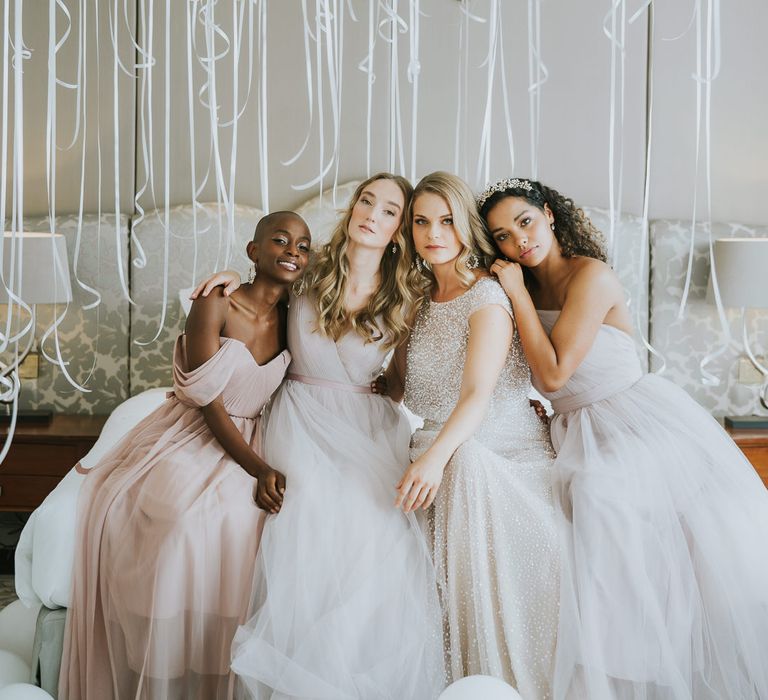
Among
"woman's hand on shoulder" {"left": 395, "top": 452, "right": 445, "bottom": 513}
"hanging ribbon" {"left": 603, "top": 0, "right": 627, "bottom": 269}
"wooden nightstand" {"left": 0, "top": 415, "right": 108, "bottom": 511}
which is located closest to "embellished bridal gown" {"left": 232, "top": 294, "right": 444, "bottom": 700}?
"woman's hand on shoulder" {"left": 395, "top": 452, "right": 445, "bottom": 513}

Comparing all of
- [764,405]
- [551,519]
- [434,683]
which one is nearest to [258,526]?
[434,683]

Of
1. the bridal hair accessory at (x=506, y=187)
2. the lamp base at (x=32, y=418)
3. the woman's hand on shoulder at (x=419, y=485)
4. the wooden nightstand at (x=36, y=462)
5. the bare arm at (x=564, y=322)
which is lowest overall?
the wooden nightstand at (x=36, y=462)

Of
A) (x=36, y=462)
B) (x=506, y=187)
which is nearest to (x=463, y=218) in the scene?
(x=506, y=187)

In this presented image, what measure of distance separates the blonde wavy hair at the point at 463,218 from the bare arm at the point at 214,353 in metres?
0.54

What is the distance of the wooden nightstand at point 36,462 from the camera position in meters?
2.80

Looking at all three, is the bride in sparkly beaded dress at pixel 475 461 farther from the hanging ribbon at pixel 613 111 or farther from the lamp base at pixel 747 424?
the lamp base at pixel 747 424

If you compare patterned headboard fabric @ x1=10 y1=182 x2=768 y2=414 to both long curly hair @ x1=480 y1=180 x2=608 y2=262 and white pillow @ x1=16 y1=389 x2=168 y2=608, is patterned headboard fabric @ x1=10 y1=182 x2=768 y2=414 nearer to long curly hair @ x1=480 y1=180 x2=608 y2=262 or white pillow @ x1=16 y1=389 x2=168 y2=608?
long curly hair @ x1=480 y1=180 x2=608 y2=262

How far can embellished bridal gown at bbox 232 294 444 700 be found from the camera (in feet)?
4.62

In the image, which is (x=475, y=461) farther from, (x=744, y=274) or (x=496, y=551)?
(x=744, y=274)

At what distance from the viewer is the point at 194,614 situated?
1524 millimetres

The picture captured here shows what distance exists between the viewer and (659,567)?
1.51 metres

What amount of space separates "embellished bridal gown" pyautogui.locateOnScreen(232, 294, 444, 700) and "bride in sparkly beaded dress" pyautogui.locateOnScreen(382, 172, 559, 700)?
0.07 metres

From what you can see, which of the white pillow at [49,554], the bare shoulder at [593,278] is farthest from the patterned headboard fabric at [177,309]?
the white pillow at [49,554]
